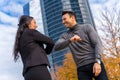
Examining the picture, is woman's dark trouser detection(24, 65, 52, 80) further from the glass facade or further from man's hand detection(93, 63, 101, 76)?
the glass facade

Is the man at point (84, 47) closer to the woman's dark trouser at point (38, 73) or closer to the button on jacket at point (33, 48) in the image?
the button on jacket at point (33, 48)

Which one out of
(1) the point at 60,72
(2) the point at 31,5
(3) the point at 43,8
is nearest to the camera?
(1) the point at 60,72

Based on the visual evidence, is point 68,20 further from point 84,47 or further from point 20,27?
point 20,27

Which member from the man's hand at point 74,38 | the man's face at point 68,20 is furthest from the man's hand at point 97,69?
the man's face at point 68,20

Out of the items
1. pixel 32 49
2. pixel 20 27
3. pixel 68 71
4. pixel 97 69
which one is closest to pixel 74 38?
pixel 97 69

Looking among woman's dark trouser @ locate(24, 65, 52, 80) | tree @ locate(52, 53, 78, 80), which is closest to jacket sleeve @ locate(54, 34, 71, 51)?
woman's dark trouser @ locate(24, 65, 52, 80)

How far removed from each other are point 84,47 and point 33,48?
2.16ft

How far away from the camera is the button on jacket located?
3508 mm

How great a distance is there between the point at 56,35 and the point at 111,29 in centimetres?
8894

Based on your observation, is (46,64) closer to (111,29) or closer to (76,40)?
(76,40)

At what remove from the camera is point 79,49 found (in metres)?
3.60

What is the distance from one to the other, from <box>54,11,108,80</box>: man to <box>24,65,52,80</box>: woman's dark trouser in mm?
406

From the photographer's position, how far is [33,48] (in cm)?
359

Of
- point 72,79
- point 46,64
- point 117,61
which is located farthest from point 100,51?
point 72,79
